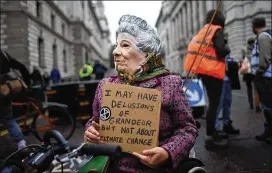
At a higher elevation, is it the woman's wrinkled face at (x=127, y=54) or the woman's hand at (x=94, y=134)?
the woman's wrinkled face at (x=127, y=54)

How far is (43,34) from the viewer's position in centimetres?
2745

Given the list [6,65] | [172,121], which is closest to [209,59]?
[172,121]

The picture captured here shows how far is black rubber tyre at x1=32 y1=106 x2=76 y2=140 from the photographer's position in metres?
5.47

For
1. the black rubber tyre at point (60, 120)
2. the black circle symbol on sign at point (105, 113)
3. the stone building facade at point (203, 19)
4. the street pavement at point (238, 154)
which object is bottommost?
the street pavement at point (238, 154)

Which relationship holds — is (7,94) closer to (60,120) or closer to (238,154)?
(60,120)

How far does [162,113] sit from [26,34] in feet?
74.7

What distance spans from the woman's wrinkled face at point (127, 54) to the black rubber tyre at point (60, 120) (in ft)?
13.3

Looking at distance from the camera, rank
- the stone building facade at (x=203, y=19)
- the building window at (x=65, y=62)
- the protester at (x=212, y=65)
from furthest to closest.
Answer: the building window at (x=65, y=62), the stone building facade at (x=203, y=19), the protester at (x=212, y=65)

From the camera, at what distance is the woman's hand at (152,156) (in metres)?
1.45

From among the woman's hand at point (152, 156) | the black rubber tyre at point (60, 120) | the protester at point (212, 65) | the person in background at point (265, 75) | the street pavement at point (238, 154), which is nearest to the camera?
the woman's hand at point (152, 156)

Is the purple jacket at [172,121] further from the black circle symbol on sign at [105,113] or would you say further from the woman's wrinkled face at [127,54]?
the black circle symbol on sign at [105,113]

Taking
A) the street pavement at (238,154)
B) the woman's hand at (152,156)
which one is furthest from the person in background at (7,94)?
the woman's hand at (152,156)

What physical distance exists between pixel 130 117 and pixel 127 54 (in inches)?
14.1

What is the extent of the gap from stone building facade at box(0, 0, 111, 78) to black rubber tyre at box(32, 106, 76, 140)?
17.6 metres
